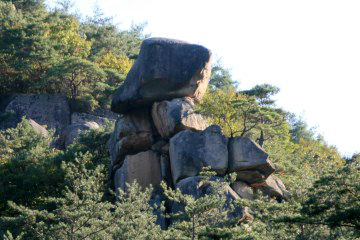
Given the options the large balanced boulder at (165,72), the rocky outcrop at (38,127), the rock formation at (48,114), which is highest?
the rock formation at (48,114)

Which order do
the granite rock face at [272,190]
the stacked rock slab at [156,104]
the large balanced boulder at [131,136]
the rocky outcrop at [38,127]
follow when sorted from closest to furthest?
1. the granite rock face at [272,190]
2. the stacked rock slab at [156,104]
3. the large balanced boulder at [131,136]
4. the rocky outcrop at [38,127]

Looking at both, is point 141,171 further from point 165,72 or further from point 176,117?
point 165,72

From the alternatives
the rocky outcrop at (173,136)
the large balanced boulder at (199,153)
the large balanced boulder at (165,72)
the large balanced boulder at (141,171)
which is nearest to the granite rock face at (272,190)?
the rocky outcrop at (173,136)

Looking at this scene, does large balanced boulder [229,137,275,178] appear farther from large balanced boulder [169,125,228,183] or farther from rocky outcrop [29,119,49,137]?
rocky outcrop [29,119,49,137]

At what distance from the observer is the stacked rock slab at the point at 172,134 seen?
24781mm

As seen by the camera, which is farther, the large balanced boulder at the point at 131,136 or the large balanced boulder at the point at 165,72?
the large balanced boulder at the point at 131,136

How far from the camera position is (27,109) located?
38250mm

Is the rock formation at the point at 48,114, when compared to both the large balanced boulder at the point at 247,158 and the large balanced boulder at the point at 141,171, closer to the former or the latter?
the large balanced boulder at the point at 141,171

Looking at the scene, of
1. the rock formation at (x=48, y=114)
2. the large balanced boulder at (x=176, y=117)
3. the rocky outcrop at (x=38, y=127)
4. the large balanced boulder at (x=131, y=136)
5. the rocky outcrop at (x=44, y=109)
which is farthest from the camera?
the rocky outcrop at (x=44, y=109)

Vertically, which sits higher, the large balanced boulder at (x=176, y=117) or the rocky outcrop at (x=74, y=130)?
the rocky outcrop at (x=74, y=130)

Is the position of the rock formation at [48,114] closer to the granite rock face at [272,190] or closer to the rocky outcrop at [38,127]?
the rocky outcrop at [38,127]

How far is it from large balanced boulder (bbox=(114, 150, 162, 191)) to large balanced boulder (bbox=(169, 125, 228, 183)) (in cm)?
131

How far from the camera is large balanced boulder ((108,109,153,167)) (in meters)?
27.6

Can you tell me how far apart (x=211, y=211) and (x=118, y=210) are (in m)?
2.58
